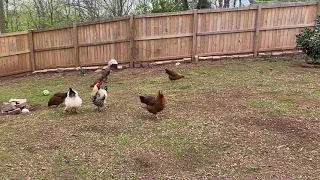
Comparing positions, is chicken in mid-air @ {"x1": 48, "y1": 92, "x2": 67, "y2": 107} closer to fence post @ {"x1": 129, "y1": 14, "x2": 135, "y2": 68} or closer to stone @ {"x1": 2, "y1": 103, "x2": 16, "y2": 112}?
stone @ {"x1": 2, "y1": 103, "x2": 16, "y2": 112}

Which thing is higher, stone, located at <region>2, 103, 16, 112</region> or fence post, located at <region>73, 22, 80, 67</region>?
fence post, located at <region>73, 22, 80, 67</region>

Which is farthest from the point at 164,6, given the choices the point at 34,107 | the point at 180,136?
the point at 180,136

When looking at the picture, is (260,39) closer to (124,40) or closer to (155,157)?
(124,40)

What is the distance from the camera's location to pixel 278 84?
8281mm

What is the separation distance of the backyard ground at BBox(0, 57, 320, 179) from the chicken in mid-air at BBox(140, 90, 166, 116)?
0.70 feet

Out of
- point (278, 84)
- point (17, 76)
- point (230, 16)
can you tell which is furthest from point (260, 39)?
point (17, 76)

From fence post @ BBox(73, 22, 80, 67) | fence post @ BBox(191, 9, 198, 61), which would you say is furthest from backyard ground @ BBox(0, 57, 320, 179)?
fence post @ BBox(73, 22, 80, 67)

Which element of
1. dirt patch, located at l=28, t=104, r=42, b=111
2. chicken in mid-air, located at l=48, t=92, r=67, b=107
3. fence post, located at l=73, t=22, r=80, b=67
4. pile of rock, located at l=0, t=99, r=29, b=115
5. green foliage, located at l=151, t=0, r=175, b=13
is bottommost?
dirt patch, located at l=28, t=104, r=42, b=111

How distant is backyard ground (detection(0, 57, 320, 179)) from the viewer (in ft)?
14.1

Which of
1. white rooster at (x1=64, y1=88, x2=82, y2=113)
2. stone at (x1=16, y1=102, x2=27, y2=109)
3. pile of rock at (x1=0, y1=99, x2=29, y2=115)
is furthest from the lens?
stone at (x1=16, y1=102, x2=27, y2=109)

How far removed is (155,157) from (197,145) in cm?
68

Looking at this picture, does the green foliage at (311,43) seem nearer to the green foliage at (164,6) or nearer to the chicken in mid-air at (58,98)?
the green foliage at (164,6)

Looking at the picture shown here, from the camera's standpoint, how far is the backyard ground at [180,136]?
4312 millimetres

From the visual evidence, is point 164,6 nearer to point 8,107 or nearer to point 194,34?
point 194,34
